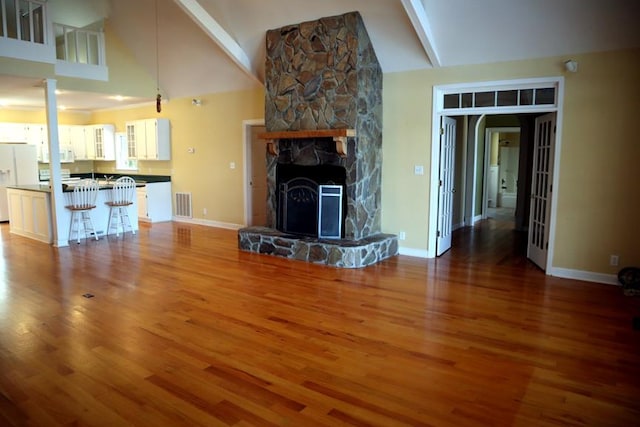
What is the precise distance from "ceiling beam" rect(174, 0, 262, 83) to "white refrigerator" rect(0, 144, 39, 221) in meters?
5.59

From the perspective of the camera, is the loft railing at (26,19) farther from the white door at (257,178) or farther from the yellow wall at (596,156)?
the yellow wall at (596,156)

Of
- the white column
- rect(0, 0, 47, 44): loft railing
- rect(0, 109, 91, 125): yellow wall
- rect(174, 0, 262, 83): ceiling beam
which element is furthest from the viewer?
rect(0, 109, 91, 125): yellow wall

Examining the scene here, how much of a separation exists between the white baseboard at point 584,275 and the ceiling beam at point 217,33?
5.18m

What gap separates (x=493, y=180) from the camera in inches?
506

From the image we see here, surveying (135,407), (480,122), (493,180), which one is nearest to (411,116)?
(480,122)

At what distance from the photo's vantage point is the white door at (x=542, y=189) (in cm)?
534

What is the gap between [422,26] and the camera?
5.04 metres

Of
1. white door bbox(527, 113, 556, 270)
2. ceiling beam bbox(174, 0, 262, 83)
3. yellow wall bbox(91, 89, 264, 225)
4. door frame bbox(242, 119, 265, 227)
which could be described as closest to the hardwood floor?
white door bbox(527, 113, 556, 270)

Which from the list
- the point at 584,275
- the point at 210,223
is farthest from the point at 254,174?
the point at 584,275

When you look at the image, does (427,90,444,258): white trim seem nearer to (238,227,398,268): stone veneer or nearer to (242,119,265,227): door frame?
(238,227,398,268): stone veneer

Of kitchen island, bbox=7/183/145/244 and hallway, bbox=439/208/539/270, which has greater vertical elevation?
kitchen island, bbox=7/183/145/244

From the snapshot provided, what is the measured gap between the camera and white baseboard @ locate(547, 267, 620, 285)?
16.2ft

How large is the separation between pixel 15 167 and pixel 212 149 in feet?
13.9

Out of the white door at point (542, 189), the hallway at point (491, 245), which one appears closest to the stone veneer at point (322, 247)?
the hallway at point (491, 245)
